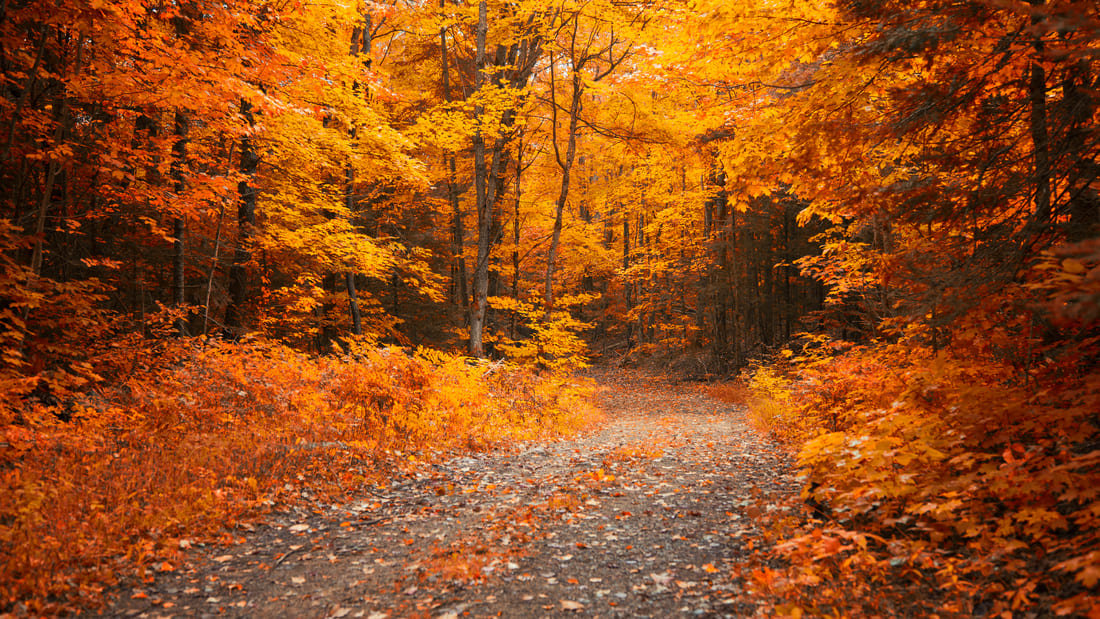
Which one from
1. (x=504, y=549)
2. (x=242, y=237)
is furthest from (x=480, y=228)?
(x=504, y=549)

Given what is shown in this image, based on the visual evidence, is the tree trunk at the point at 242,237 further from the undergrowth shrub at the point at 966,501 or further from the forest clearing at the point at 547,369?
the undergrowth shrub at the point at 966,501

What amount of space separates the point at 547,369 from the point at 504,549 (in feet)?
33.0

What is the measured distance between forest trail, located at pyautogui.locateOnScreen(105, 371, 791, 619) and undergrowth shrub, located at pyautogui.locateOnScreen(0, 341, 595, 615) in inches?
17.3

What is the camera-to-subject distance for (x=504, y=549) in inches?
204

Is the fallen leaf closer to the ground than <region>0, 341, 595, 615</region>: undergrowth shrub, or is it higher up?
closer to the ground

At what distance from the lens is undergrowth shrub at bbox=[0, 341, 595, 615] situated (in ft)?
14.7

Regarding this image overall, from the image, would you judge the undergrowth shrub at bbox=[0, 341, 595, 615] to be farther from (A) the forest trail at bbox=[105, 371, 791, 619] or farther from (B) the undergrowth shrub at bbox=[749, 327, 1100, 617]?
(B) the undergrowth shrub at bbox=[749, 327, 1100, 617]

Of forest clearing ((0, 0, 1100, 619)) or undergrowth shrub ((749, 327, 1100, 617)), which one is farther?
forest clearing ((0, 0, 1100, 619))

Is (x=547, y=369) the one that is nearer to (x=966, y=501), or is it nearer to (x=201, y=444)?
(x=201, y=444)

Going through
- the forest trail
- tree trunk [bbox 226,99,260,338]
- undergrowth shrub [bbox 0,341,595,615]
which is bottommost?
the forest trail

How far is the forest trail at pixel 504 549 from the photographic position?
4145mm

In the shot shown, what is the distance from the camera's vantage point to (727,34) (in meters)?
7.40

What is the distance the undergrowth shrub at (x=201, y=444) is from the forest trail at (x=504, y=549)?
439 millimetres

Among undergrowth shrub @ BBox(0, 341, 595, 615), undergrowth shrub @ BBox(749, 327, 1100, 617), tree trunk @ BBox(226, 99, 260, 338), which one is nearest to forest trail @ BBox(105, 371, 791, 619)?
undergrowth shrub @ BBox(0, 341, 595, 615)
